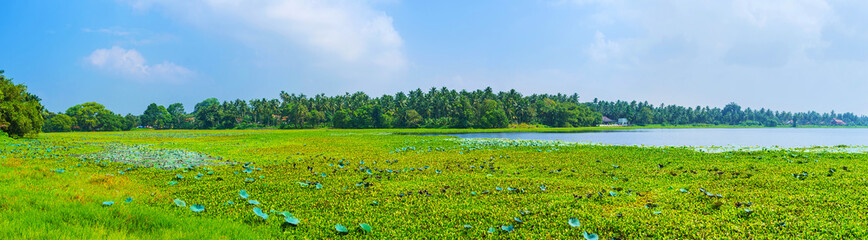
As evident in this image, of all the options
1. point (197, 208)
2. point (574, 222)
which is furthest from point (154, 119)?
point (574, 222)

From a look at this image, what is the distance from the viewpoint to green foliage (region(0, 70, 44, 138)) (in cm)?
2952

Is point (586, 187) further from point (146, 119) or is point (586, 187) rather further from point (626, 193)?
point (146, 119)

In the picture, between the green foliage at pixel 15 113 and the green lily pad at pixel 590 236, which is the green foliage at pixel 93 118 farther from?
the green lily pad at pixel 590 236

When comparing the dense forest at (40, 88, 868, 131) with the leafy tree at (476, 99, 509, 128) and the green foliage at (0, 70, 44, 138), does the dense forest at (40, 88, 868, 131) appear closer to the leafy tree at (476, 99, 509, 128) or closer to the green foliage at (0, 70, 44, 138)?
the leafy tree at (476, 99, 509, 128)

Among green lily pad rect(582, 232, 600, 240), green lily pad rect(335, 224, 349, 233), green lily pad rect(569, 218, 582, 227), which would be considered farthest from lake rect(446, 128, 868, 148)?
green lily pad rect(335, 224, 349, 233)

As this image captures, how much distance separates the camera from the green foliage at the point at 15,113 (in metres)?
29.5

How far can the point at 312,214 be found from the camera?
612 centimetres

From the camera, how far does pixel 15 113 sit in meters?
30.1

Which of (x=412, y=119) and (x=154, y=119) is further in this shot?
(x=154, y=119)

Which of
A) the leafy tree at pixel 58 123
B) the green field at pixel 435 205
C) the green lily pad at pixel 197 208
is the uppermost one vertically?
the leafy tree at pixel 58 123

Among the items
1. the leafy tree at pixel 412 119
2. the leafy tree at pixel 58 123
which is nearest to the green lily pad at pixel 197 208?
the leafy tree at pixel 412 119

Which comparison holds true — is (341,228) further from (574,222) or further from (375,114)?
(375,114)

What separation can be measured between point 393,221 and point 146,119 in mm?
136509

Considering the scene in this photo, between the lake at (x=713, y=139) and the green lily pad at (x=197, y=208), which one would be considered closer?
the green lily pad at (x=197, y=208)
